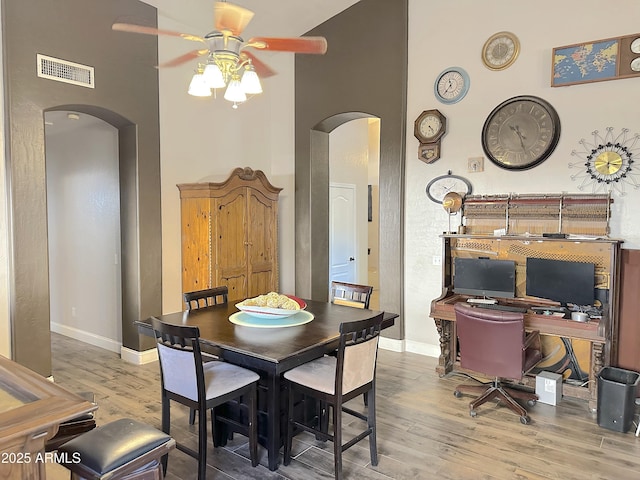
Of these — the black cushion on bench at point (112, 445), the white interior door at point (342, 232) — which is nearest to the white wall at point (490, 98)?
the white interior door at point (342, 232)

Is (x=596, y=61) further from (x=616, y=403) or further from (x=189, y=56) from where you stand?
(x=189, y=56)

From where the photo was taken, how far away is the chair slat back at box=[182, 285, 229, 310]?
3629 millimetres

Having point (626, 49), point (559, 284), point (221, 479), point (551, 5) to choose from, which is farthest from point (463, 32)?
point (221, 479)

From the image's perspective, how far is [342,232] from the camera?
7191mm

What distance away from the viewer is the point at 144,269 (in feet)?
15.6

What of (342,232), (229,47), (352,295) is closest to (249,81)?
(229,47)

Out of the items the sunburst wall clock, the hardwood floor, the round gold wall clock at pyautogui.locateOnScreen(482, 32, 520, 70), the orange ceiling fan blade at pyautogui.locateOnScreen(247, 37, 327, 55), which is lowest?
the hardwood floor

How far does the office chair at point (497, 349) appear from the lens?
340 cm

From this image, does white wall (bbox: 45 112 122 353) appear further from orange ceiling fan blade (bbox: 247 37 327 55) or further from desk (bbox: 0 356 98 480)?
desk (bbox: 0 356 98 480)

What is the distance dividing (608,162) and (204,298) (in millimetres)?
3590

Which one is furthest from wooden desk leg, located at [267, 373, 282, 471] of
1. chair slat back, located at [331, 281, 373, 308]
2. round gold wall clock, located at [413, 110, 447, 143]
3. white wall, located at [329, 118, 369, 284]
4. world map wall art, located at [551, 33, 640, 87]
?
white wall, located at [329, 118, 369, 284]

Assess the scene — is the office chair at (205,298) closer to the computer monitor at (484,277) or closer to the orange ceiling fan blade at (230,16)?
the orange ceiling fan blade at (230,16)

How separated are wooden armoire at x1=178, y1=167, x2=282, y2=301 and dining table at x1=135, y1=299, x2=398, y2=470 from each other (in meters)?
1.54

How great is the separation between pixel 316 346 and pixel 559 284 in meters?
2.47
